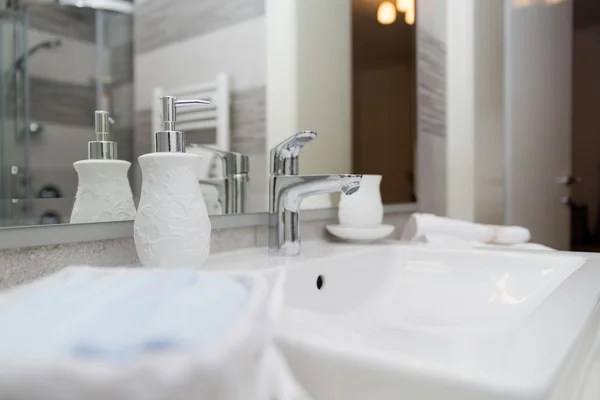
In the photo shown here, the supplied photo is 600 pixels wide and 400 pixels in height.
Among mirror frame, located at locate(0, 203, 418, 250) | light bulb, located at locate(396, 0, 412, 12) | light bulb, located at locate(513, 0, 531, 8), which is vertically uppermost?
light bulb, located at locate(513, 0, 531, 8)

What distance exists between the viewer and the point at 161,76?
811 millimetres

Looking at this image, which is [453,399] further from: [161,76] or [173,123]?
[161,76]

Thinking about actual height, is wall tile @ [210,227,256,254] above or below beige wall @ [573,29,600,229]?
below

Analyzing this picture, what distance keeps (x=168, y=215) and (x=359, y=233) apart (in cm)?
50

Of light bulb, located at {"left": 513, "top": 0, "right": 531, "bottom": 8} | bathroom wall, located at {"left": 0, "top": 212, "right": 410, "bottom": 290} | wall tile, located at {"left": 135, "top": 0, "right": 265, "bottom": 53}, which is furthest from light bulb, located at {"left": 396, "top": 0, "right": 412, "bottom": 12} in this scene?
bathroom wall, located at {"left": 0, "top": 212, "right": 410, "bottom": 290}

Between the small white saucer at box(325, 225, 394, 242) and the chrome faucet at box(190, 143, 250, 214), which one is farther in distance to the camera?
the small white saucer at box(325, 225, 394, 242)

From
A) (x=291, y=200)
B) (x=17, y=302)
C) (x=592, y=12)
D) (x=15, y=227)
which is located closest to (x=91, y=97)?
(x=15, y=227)

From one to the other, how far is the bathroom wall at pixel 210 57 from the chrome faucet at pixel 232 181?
0.02m

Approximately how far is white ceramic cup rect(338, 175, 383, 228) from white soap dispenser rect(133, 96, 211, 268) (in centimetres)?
48

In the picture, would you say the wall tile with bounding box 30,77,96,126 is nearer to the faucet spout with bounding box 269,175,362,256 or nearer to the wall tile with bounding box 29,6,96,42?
the wall tile with bounding box 29,6,96,42

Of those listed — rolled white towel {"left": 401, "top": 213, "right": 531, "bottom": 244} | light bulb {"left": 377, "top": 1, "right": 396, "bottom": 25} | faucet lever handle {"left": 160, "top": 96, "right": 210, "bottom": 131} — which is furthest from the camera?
light bulb {"left": 377, "top": 1, "right": 396, "bottom": 25}

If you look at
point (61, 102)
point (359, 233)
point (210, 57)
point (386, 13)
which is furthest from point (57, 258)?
point (386, 13)

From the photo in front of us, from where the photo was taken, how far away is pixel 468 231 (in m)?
1.11

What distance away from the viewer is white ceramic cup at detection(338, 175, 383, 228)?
1.02m
